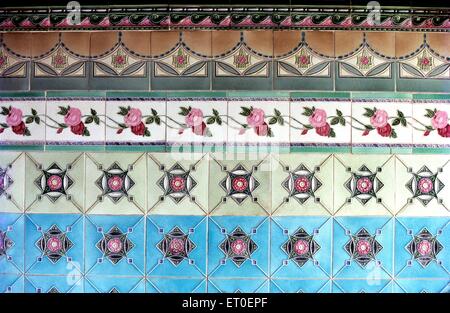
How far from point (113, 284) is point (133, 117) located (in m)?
0.45

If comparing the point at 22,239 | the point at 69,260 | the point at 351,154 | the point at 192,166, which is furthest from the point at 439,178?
the point at 22,239

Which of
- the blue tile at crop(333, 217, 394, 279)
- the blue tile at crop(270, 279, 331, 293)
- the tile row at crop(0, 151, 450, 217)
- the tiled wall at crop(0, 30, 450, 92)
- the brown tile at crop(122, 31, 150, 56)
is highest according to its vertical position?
the brown tile at crop(122, 31, 150, 56)

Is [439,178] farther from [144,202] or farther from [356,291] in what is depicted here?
[144,202]

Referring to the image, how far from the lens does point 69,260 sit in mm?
1380

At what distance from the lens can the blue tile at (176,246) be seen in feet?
4.49

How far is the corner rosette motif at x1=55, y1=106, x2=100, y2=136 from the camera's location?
1389 mm

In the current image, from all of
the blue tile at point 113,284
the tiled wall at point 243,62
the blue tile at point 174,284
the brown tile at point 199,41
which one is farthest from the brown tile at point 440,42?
the blue tile at point 113,284

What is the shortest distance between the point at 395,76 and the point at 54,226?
1.00 m

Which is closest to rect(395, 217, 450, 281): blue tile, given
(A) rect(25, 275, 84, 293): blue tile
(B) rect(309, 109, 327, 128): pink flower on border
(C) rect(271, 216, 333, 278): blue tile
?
(C) rect(271, 216, 333, 278): blue tile

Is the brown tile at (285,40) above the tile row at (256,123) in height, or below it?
above

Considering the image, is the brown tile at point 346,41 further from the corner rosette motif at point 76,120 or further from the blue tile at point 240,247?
the corner rosette motif at point 76,120

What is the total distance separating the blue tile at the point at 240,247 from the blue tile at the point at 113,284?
0.63 feet

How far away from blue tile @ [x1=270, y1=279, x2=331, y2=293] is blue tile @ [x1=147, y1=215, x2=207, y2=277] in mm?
199

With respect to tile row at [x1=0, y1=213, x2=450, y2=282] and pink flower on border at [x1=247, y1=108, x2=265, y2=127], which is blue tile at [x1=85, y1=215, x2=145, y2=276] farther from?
pink flower on border at [x1=247, y1=108, x2=265, y2=127]
